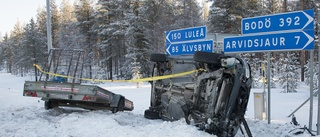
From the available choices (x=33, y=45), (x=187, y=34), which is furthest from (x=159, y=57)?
(x=33, y=45)

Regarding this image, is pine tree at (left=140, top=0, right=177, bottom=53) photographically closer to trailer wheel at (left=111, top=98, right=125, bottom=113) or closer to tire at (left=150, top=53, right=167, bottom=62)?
trailer wheel at (left=111, top=98, right=125, bottom=113)

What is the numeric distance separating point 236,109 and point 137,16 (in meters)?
23.8

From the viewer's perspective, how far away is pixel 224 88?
530 centimetres

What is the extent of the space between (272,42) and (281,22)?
522 millimetres

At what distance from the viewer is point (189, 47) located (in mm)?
9773

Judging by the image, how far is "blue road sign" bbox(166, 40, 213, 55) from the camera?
9.02 meters

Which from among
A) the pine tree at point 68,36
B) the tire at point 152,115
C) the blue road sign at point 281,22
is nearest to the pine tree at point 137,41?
the pine tree at point 68,36

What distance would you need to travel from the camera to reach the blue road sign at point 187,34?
9164mm

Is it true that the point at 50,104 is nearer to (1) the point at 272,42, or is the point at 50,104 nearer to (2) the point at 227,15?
(1) the point at 272,42

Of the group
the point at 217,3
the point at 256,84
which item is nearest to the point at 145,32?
the point at 217,3

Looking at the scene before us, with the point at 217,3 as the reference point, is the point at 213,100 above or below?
below

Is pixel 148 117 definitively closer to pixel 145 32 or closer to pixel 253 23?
pixel 253 23

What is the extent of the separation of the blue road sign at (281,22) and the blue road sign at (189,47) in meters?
1.64

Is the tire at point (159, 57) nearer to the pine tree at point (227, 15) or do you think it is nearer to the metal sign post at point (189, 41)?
the metal sign post at point (189, 41)
